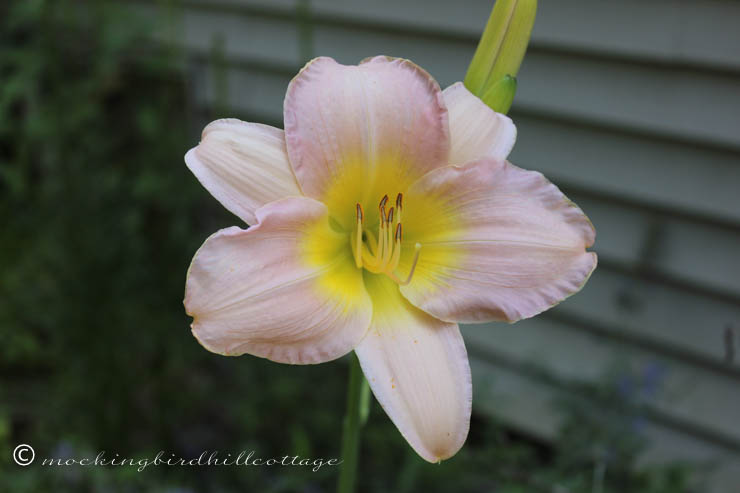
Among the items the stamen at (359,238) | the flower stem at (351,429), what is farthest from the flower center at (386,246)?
the flower stem at (351,429)

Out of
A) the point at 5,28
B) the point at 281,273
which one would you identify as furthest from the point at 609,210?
the point at 5,28

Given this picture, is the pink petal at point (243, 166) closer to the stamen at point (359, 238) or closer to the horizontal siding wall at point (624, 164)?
the stamen at point (359, 238)

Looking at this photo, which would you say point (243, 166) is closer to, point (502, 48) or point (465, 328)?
point (502, 48)

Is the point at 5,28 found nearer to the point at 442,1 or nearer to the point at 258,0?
the point at 258,0

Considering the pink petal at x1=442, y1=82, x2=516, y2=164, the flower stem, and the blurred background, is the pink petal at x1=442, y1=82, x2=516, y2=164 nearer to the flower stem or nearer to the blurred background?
the flower stem

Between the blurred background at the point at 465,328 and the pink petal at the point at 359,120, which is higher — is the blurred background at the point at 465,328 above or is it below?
below

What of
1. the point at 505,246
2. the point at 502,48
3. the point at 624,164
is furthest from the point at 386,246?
the point at 624,164
